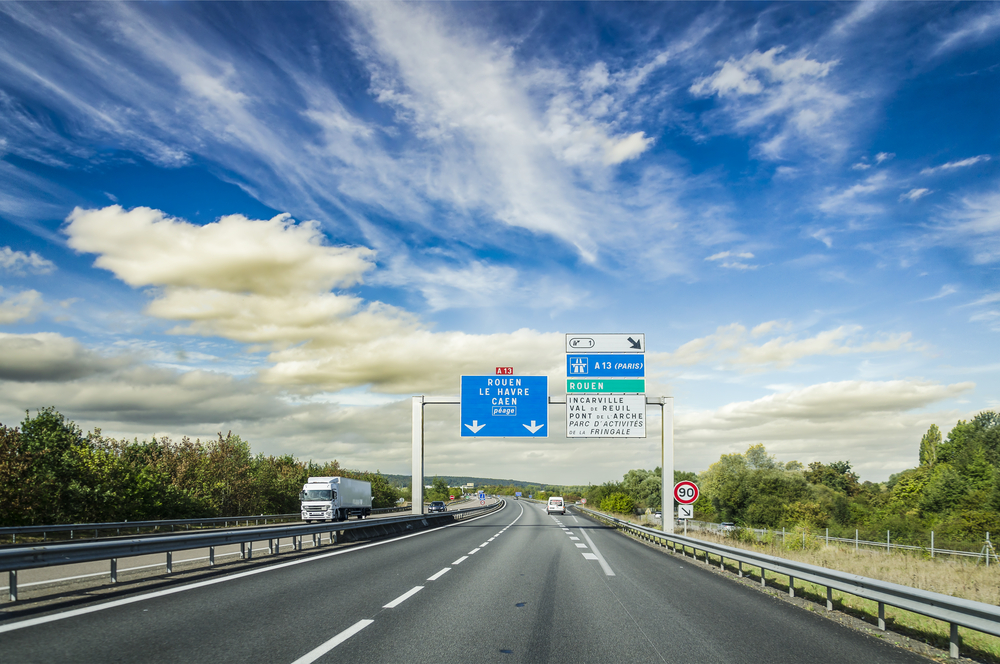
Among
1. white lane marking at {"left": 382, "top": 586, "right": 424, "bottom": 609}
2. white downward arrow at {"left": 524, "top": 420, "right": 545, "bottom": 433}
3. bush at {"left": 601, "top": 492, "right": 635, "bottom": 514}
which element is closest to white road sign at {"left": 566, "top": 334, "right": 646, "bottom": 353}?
white downward arrow at {"left": 524, "top": 420, "right": 545, "bottom": 433}

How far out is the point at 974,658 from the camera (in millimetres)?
6527

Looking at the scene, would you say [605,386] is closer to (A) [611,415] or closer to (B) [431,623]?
(A) [611,415]

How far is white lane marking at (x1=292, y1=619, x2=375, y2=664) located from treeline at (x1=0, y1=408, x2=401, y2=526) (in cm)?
3530

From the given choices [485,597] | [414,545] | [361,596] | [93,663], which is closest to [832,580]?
[485,597]

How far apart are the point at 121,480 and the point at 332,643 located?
42035mm

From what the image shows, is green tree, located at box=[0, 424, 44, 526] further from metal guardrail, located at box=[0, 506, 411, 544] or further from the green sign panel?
the green sign panel

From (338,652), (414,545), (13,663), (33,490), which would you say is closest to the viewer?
(13,663)

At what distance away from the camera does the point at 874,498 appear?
96.9m

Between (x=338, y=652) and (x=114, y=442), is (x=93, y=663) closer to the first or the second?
(x=338, y=652)

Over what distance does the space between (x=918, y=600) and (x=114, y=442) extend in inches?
2456

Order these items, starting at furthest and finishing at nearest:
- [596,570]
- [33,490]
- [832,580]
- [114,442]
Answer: [114,442]
[33,490]
[596,570]
[832,580]

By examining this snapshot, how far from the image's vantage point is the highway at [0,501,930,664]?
5.95m

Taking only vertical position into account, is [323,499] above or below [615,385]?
below

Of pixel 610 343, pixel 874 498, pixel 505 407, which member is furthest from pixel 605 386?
pixel 874 498
